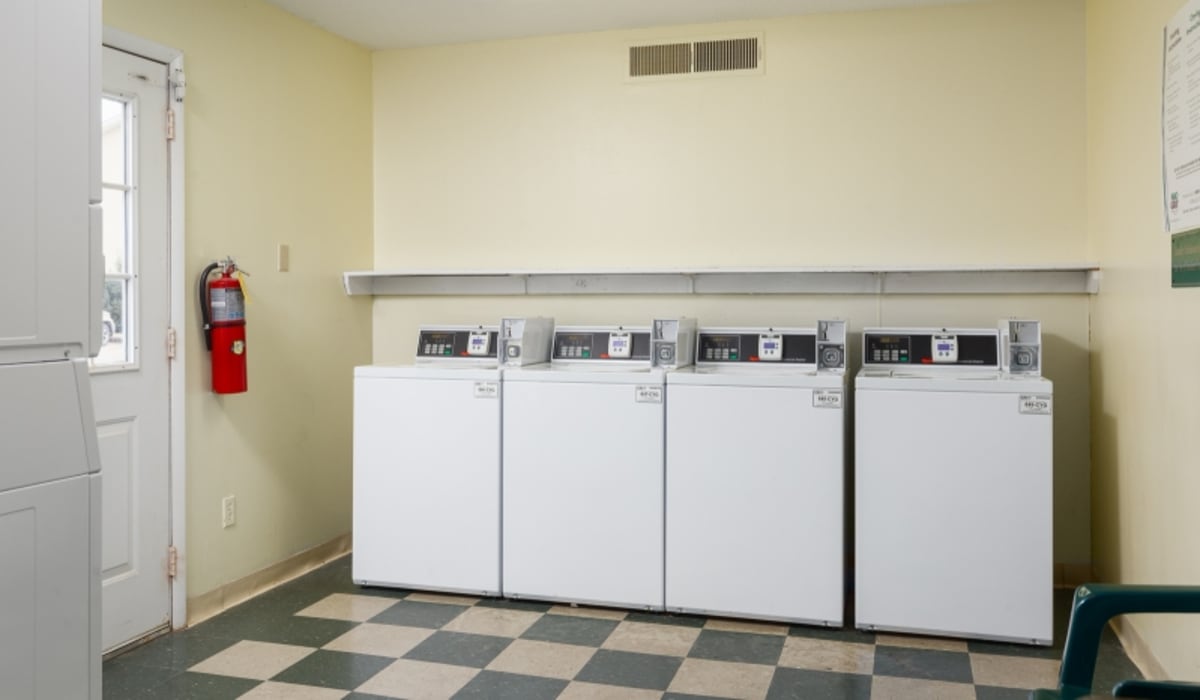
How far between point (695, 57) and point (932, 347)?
1822 mm

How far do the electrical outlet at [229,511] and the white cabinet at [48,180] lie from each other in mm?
2027

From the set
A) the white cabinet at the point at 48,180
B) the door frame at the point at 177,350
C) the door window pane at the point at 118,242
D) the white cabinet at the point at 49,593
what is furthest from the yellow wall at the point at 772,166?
the white cabinet at the point at 49,593

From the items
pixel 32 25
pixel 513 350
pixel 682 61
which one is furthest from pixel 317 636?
pixel 682 61

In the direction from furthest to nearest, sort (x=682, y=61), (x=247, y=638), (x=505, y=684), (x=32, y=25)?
(x=682, y=61) < (x=247, y=638) < (x=505, y=684) < (x=32, y=25)

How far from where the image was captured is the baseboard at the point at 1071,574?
14.5 ft

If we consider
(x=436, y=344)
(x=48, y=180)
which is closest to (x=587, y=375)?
(x=436, y=344)

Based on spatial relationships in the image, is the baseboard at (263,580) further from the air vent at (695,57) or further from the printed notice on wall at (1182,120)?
the printed notice on wall at (1182,120)

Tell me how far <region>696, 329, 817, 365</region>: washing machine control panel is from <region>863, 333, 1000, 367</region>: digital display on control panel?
0.26 metres

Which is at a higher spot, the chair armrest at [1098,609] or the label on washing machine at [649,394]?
the label on washing machine at [649,394]

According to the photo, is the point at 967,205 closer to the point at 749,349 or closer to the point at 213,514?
the point at 749,349

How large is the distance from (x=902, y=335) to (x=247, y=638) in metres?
2.92

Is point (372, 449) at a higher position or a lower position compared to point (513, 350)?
lower

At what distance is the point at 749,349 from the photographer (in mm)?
4367

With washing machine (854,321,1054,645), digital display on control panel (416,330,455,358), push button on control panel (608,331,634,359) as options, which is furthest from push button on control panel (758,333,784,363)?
digital display on control panel (416,330,455,358)
